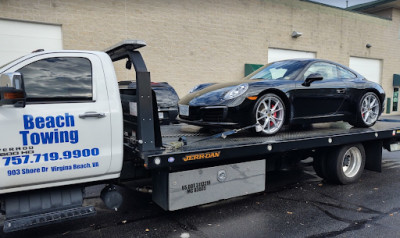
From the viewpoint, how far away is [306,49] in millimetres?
17031

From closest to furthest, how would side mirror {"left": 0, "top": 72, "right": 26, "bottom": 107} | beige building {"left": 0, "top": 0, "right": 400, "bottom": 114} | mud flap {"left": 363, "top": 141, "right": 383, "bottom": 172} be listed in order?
side mirror {"left": 0, "top": 72, "right": 26, "bottom": 107}
mud flap {"left": 363, "top": 141, "right": 383, "bottom": 172}
beige building {"left": 0, "top": 0, "right": 400, "bottom": 114}

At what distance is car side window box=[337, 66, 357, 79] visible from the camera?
18.6 ft

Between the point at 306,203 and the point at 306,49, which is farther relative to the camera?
the point at 306,49

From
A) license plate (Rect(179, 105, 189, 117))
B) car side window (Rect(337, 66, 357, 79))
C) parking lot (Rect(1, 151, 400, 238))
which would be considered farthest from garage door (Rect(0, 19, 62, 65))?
car side window (Rect(337, 66, 357, 79))

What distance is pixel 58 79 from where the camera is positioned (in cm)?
311

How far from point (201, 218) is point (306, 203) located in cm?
170

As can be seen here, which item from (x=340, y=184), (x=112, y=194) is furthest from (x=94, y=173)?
(x=340, y=184)

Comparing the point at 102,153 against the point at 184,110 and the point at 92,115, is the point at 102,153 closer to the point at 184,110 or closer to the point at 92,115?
the point at 92,115

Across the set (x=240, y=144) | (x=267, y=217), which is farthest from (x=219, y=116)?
(x=267, y=217)

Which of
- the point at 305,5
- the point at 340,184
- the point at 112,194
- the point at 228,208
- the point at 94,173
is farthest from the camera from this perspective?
the point at 305,5

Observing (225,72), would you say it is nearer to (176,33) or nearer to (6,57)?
(176,33)

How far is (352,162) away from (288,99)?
6.31 feet

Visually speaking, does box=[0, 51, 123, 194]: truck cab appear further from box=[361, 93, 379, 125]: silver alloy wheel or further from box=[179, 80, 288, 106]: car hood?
box=[361, 93, 379, 125]: silver alloy wheel

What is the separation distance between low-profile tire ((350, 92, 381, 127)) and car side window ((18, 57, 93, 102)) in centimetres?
463
